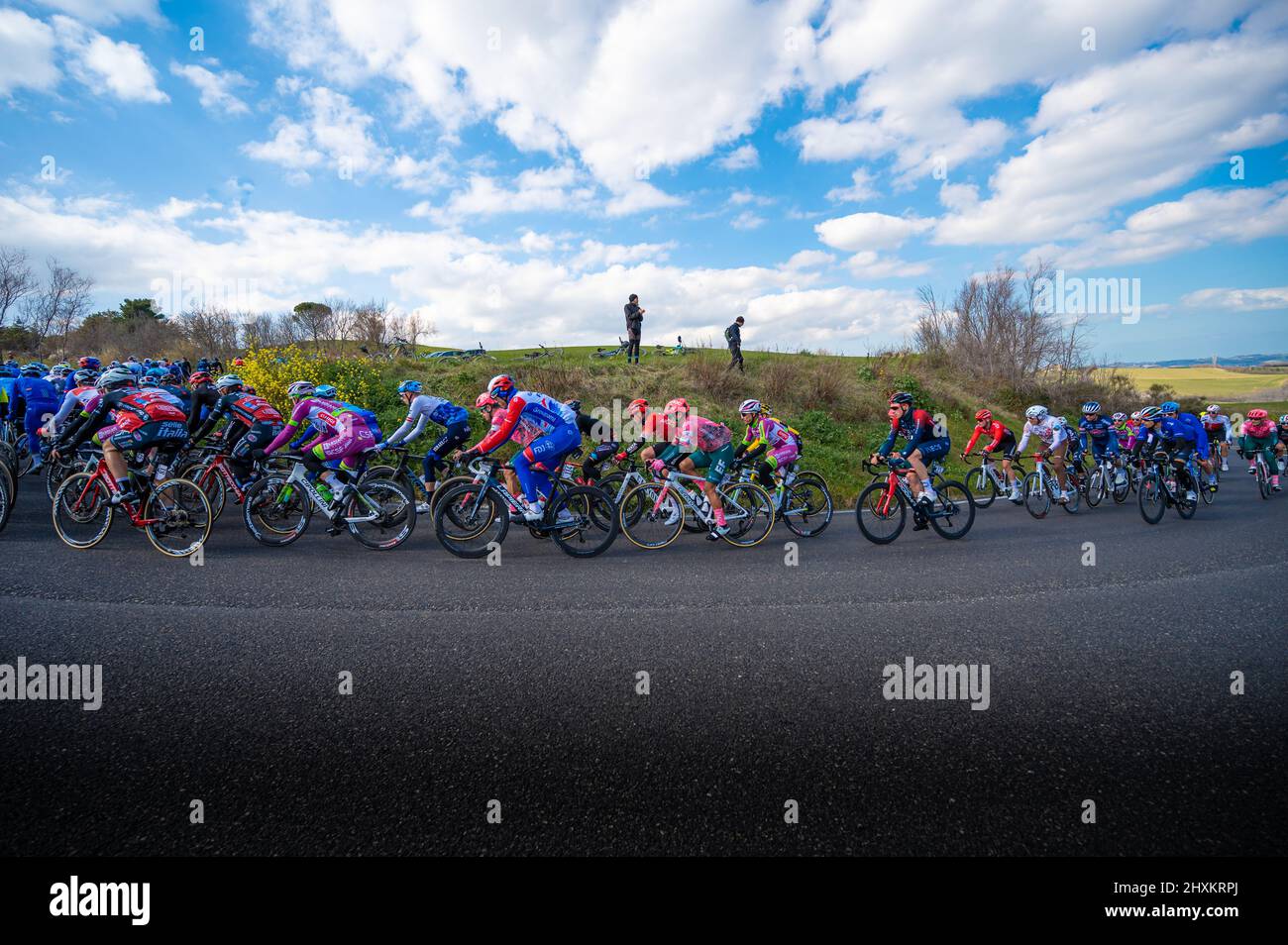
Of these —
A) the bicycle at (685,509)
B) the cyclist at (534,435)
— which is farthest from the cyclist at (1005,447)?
the cyclist at (534,435)

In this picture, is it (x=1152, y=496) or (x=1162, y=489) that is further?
(x=1152, y=496)

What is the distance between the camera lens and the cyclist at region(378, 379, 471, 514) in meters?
9.36

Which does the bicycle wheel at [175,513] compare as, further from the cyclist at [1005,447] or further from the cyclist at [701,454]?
the cyclist at [1005,447]

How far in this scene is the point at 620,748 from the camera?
2875 millimetres

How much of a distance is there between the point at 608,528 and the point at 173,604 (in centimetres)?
456

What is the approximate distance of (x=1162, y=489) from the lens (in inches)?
398

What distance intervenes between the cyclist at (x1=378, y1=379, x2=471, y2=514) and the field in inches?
2105

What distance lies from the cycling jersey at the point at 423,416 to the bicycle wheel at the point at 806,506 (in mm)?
5343

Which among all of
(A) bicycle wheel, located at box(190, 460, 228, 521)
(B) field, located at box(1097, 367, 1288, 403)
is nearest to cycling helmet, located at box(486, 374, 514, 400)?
(A) bicycle wheel, located at box(190, 460, 228, 521)

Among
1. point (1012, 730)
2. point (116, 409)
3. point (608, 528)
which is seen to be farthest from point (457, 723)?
point (116, 409)

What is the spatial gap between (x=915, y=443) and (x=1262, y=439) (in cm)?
1185

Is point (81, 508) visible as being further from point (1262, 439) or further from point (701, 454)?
point (1262, 439)

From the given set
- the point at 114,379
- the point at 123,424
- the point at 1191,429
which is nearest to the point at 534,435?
the point at 123,424

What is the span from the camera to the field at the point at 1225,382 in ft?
169
